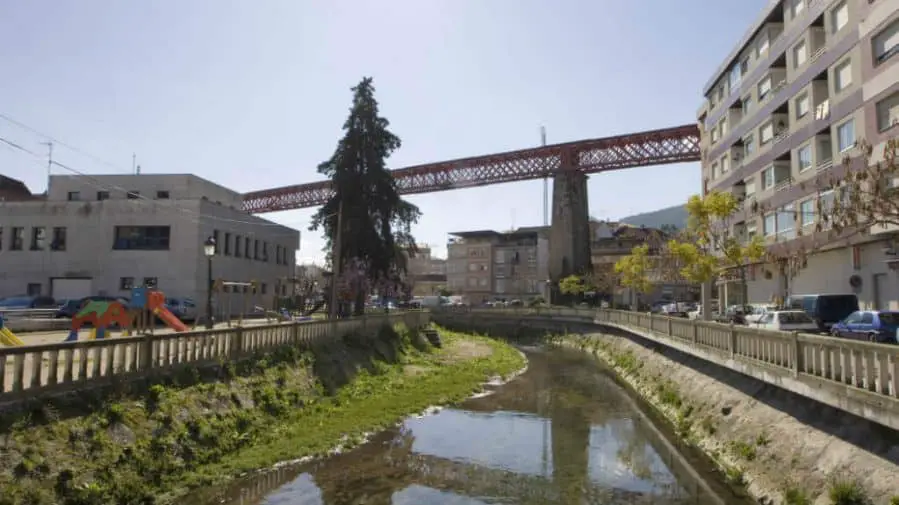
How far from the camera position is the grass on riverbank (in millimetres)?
9227

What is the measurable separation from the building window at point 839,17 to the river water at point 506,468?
22.6 metres

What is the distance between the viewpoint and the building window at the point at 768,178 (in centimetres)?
3882

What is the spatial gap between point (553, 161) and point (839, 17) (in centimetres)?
3968

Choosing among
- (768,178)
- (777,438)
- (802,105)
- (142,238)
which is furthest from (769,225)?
(142,238)

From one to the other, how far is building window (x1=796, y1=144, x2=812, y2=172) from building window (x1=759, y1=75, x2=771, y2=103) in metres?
6.60

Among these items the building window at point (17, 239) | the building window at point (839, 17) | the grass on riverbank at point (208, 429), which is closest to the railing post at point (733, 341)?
the grass on riverbank at point (208, 429)

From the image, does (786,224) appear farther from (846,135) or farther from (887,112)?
(887,112)

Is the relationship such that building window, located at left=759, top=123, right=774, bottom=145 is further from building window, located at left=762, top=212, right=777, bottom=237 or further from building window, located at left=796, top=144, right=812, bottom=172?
building window, located at left=762, top=212, right=777, bottom=237

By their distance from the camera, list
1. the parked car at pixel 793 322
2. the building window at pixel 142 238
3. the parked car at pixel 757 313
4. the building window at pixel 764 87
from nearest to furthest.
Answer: the parked car at pixel 793 322 < the parked car at pixel 757 313 < the building window at pixel 764 87 < the building window at pixel 142 238

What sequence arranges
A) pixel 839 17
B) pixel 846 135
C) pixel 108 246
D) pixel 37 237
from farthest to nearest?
pixel 37 237 → pixel 108 246 → pixel 839 17 → pixel 846 135

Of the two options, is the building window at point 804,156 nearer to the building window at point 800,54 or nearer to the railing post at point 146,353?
the building window at point 800,54

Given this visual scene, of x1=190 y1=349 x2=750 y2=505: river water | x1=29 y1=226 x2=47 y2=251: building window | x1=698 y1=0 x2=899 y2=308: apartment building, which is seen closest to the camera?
x1=190 y1=349 x2=750 y2=505: river water

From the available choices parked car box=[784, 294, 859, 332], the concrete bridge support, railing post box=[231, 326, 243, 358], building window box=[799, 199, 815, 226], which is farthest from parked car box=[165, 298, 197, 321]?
building window box=[799, 199, 815, 226]

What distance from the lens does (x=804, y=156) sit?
34.3 meters
